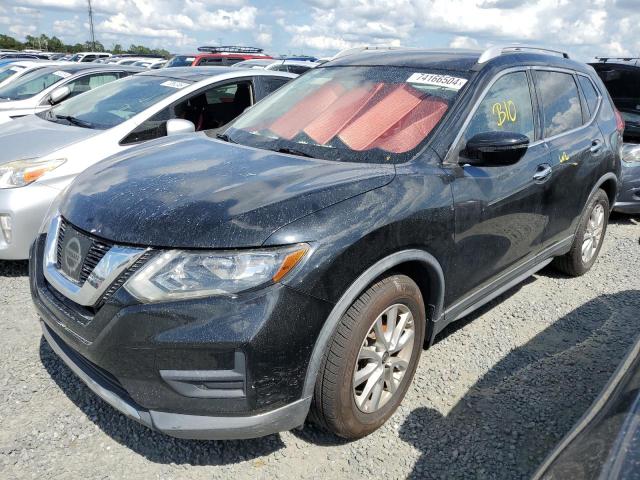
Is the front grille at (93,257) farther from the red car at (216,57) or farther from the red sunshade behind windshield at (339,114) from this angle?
the red car at (216,57)

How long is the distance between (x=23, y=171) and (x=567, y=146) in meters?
3.89

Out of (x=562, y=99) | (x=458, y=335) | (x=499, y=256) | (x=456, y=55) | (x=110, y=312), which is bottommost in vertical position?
(x=458, y=335)

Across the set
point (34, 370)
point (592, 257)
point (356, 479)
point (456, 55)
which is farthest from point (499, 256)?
point (34, 370)

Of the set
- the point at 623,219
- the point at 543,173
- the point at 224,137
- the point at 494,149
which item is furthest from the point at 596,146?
the point at 623,219

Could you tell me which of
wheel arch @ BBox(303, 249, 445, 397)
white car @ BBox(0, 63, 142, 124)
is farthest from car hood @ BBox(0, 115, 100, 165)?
wheel arch @ BBox(303, 249, 445, 397)

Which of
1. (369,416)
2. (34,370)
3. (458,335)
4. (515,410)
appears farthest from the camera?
(458,335)

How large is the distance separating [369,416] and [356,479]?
0.28 m

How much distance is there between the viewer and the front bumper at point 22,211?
3.81 meters

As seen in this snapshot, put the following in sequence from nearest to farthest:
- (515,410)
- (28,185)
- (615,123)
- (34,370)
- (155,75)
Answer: (515,410) → (34,370) → (28,185) → (615,123) → (155,75)

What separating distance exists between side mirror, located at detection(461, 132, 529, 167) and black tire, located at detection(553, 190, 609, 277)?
1759mm

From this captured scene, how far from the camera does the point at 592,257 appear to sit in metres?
4.62

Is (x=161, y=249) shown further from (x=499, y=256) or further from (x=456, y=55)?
(x=456, y=55)

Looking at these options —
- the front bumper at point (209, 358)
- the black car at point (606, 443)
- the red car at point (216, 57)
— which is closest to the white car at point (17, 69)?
the red car at point (216, 57)

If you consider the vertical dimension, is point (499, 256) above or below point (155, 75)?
below
